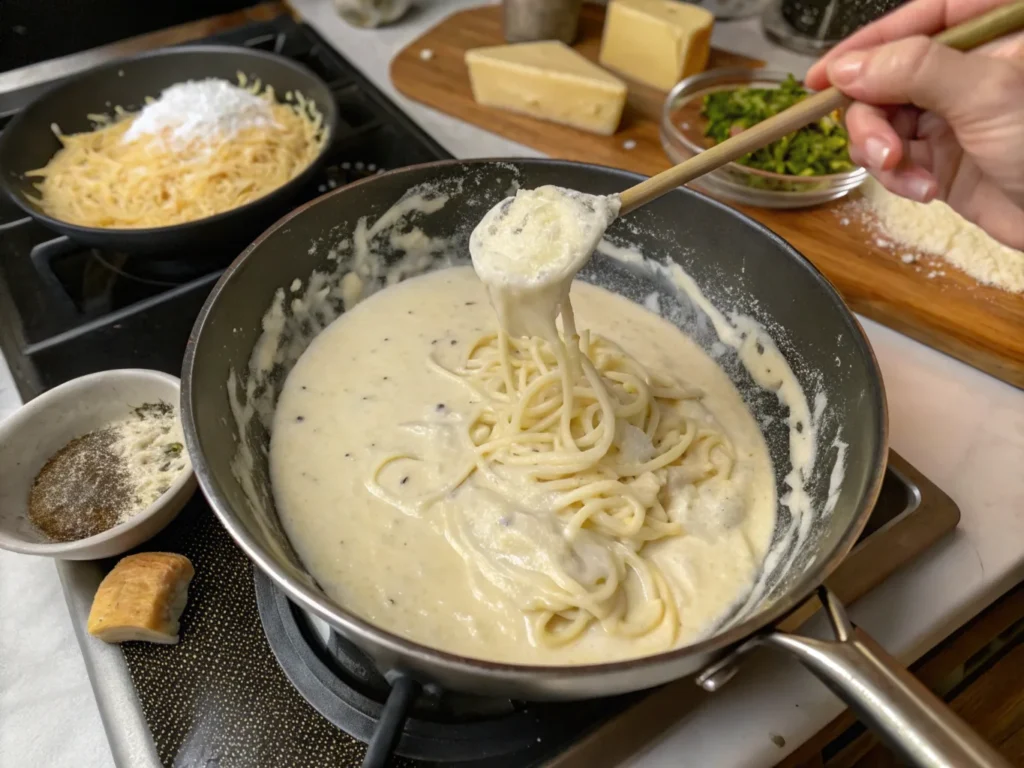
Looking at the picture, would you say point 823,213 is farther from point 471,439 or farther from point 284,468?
point 284,468

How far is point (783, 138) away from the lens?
2.02m

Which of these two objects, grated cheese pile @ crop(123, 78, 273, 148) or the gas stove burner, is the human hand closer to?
the gas stove burner

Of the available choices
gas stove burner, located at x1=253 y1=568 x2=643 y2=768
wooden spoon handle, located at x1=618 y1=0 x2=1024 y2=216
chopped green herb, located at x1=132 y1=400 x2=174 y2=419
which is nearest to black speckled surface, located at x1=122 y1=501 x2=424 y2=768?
gas stove burner, located at x1=253 y1=568 x2=643 y2=768

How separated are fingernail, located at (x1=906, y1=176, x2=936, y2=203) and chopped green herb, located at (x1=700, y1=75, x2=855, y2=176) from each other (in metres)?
0.37

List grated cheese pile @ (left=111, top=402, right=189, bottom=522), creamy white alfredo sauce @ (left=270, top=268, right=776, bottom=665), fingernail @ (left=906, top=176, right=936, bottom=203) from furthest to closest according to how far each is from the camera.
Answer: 1. fingernail @ (left=906, top=176, right=936, bottom=203)
2. grated cheese pile @ (left=111, top=402, right=189, bottom=522)
3. creamy white alfredo sauce @ (left=270, top=268, right=776, bottom=665)

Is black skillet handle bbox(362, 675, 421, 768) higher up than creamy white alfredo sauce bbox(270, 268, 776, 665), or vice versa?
black skillet handle bbox(362, 675, 421, 768)

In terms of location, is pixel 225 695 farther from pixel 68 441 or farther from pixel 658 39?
pixel 658 39

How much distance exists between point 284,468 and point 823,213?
60.8 inches

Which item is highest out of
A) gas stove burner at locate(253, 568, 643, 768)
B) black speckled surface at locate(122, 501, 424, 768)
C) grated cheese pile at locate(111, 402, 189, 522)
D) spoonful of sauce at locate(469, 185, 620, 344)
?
spoonful of sauce at locate(469, 185, 620, 344)

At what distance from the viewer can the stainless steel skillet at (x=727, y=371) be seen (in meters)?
0.86

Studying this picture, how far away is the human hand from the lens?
134 centimetres

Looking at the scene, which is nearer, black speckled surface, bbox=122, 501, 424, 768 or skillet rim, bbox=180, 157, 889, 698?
skillet rim, bbox=180, 157, 889, 698

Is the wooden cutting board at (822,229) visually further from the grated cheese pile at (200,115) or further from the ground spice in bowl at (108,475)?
the ground spice in bowl at (108,475)

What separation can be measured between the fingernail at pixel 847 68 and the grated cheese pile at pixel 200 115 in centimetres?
147
